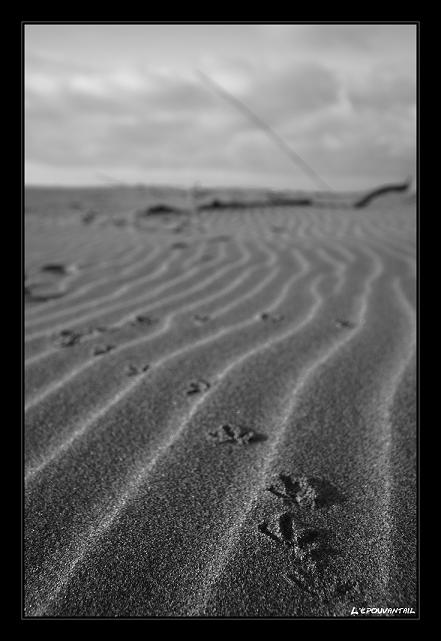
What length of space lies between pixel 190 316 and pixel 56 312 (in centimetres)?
85

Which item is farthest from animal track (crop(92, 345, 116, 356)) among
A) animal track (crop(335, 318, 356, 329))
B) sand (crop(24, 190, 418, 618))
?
animal track (crop(335, 318, 356, 329))

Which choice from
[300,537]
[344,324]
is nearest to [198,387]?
[300,537]

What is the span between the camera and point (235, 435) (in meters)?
1.62

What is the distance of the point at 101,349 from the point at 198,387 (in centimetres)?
64

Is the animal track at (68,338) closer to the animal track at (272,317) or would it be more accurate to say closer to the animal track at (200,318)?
the animal track at (200,318)

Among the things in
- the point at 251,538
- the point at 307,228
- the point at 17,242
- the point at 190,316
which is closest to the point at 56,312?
the point at 190,316

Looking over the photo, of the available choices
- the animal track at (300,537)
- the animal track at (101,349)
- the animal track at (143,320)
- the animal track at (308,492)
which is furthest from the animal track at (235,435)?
the animal track at (143,320)

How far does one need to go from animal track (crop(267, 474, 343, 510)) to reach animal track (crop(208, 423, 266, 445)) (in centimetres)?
20

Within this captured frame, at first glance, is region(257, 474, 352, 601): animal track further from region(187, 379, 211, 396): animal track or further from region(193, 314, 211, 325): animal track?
region(193, 314, 211, 325): animal track

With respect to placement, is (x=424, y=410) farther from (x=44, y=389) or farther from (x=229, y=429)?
(x=44, y=389)

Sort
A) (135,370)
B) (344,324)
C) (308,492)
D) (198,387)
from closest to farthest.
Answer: (308,492), (198,387), (135,370), (344,324)

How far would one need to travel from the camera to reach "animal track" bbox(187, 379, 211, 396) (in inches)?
75.8

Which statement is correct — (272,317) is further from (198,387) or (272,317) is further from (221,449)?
(221,449)

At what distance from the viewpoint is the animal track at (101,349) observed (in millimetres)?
2326
